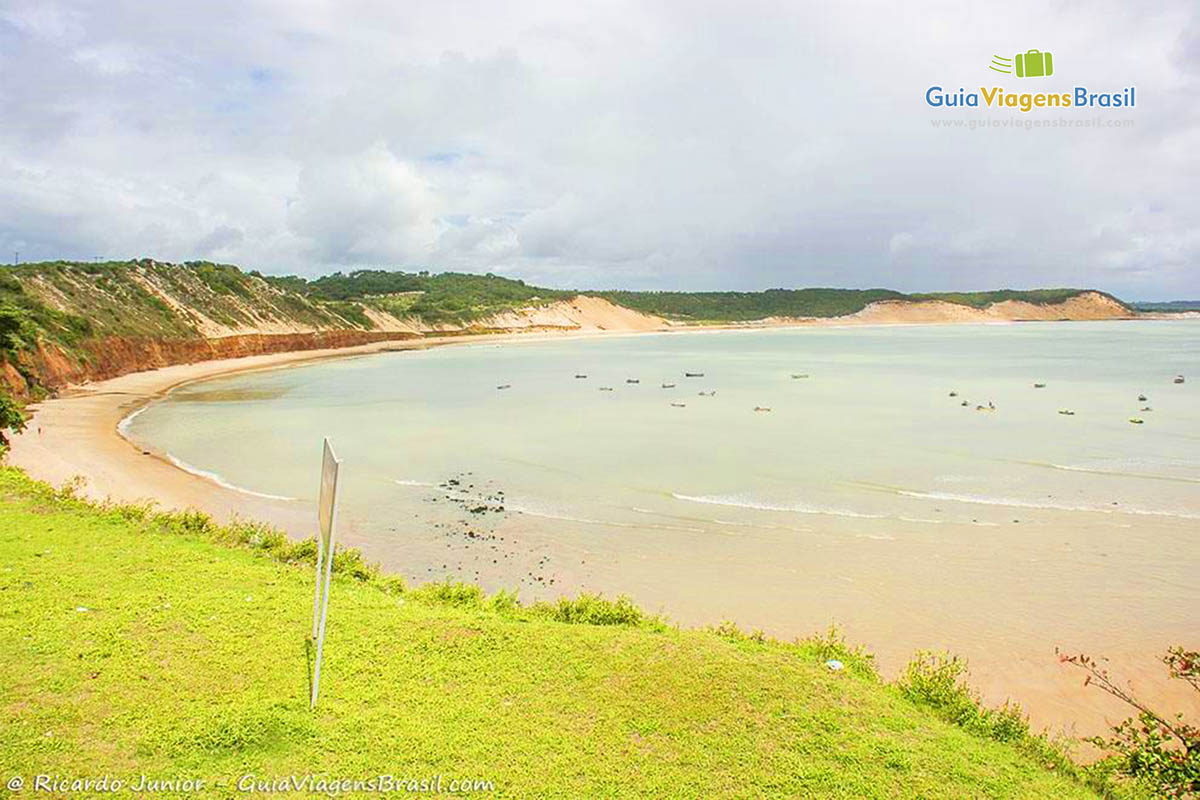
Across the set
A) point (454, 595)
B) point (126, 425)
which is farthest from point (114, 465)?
point (454, 595)

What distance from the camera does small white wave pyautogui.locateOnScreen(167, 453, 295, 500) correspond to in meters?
16.5

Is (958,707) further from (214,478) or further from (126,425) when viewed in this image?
(126,425)

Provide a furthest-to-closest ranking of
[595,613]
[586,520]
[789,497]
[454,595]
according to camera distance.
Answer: [789,497] < [586,520] < [454,595] < [595,613]

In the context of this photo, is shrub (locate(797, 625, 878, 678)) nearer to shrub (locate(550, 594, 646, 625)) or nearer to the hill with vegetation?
shrub (locate(550, 594, 646, 625))

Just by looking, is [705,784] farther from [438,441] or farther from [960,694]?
[438,441]

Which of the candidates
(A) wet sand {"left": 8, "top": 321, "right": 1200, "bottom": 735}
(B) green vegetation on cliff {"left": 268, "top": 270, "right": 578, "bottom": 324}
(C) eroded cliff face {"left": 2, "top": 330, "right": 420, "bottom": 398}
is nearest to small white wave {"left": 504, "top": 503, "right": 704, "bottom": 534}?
(A) wet sand {"left": 8, "top": 321, "right": 1200, "bottom": 735}

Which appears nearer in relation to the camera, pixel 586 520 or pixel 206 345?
pixel 586 520

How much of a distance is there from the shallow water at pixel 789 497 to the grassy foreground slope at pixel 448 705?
3165 mm

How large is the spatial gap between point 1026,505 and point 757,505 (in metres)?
5.50

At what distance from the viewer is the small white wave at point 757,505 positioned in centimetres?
1484

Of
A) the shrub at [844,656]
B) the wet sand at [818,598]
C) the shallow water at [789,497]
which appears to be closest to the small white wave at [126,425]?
the shallow water at [789,497]

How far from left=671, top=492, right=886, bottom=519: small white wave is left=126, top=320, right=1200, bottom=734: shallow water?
0.10m

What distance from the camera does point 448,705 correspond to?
598 cm

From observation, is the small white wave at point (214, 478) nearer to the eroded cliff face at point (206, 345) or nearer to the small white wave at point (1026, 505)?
the eroded cliff face at point (206, 345)
